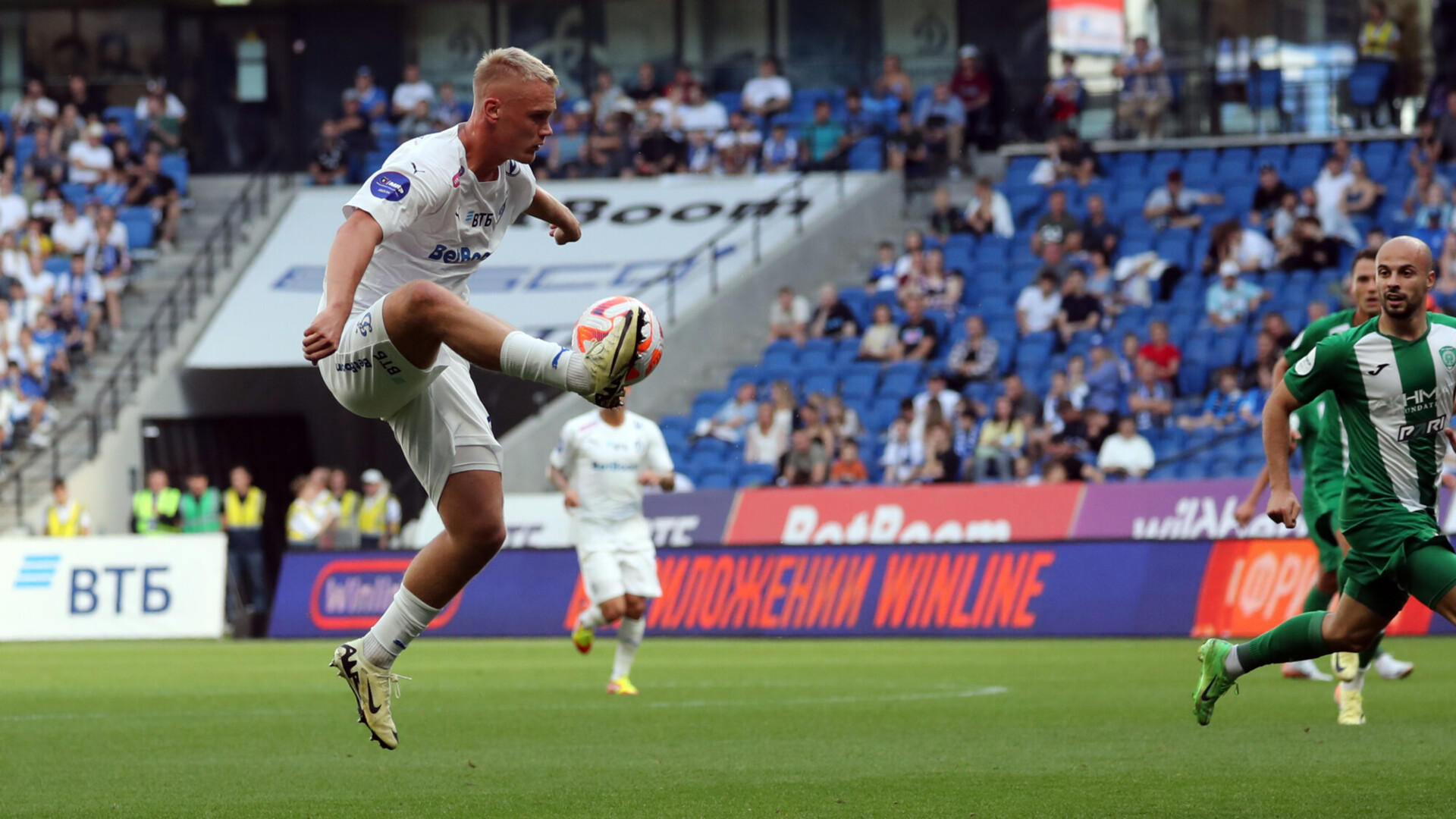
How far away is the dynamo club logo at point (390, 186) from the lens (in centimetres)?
723

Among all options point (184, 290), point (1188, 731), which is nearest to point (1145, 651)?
point (1188, 731)

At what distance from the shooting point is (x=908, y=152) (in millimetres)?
29578

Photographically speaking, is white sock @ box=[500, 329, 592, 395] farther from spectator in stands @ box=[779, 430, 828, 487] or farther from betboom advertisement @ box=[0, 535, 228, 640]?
betboom advertisement @ box=[0, 535, 228, 640]

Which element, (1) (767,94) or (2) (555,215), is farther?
(1) (767,94)

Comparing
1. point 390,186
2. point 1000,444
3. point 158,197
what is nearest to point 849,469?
point 1000,444

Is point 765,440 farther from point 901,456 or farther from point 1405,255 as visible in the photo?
point 1405,255

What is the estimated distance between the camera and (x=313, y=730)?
10938mm

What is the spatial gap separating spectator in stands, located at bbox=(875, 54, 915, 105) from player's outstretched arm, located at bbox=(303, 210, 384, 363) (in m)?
24.3

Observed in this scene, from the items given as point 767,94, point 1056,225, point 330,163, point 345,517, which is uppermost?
point 767,94

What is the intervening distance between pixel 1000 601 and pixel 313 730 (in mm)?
10214

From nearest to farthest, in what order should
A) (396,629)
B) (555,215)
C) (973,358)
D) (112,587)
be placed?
(396,629)
(555,215)
(112,587)
(973,358)

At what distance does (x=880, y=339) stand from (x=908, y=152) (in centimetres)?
Result: 486

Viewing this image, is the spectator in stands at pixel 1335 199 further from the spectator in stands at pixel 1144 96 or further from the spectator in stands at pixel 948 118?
the spectator in stands at pixel 948 118

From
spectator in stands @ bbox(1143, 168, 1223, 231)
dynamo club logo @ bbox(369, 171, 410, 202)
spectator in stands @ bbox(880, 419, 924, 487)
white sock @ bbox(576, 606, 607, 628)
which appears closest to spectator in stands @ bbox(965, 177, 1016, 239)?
spectator in stands @ bbox(1143, 168, 1223, 231)
